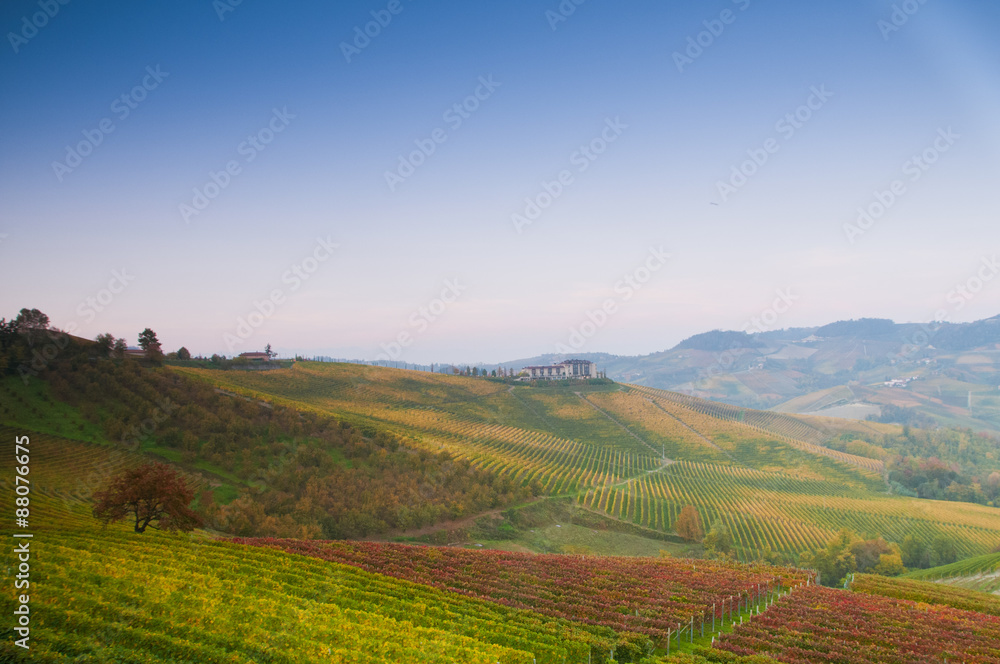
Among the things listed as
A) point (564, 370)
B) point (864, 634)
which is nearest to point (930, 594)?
point (864, 634)

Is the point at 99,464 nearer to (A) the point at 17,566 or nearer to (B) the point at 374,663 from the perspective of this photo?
(A) the point at 17,566

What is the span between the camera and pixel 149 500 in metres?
26.8

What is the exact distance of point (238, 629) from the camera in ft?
49.5

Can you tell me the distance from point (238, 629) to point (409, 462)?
156 ft

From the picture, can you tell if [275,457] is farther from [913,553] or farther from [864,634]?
[913,553]

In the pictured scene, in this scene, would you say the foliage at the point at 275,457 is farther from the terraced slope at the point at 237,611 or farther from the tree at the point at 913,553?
the tree at the point at 913,553

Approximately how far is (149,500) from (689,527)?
59.4m

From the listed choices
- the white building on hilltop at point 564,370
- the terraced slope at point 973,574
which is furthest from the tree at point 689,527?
the white building on hilltop at point 564,370

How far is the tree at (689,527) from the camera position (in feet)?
209

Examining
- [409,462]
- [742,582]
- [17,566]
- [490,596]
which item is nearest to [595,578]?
[490,596]

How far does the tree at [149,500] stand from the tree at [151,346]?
166 feet

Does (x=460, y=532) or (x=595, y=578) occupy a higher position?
(x=595, y=578)

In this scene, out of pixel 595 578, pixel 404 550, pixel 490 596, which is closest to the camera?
pixel 490 596

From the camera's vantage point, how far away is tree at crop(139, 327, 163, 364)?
70562 mm
